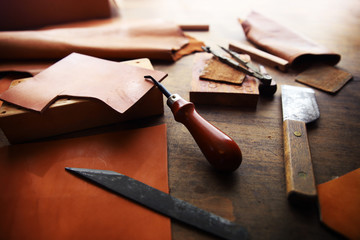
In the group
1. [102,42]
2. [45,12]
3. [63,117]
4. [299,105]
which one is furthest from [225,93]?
[45,12]

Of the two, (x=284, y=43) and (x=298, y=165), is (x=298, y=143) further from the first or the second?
(x=284, y=43)

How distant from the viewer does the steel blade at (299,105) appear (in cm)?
72

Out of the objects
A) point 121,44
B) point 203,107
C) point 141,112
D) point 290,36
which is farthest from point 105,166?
Answer: point 290,36

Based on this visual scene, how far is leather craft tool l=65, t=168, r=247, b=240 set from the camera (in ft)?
1.59

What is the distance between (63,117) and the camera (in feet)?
2.25

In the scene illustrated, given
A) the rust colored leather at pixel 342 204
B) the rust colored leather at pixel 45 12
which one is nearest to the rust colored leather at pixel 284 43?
the rust colored leather at pixel 342 204

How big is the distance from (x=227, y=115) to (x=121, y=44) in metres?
0.61

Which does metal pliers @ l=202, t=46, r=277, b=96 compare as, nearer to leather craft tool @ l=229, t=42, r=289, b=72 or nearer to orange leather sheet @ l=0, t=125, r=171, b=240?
leather craft tool @ l=229, t=42, r=289, b=72

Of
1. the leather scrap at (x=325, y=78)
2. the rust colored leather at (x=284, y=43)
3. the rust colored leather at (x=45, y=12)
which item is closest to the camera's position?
the leather scrap at (x=325, y=78)

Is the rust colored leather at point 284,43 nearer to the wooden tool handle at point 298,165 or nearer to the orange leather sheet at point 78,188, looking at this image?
the wooden tool handle at point 298,165

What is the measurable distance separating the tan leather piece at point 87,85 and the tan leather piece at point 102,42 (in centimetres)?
23

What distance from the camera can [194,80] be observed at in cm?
84

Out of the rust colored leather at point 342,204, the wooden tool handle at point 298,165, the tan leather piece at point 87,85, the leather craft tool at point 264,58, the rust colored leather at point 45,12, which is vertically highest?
the rust colored leather at point 45,12

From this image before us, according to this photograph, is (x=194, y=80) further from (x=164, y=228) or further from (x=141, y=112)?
(x=164, y=228)
